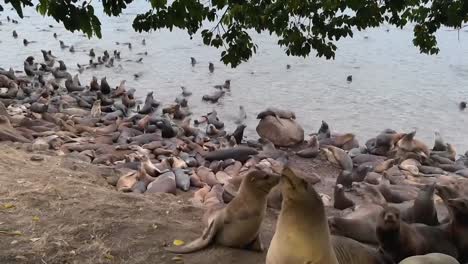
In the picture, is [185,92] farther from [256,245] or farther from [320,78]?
[256,245]

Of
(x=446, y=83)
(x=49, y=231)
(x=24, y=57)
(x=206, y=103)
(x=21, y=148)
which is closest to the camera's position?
(x=49, y=231)

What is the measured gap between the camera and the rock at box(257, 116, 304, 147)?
41.3 feet

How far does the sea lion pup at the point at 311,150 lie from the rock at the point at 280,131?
0.55 meters

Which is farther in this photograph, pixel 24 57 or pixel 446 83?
pixel 24 57

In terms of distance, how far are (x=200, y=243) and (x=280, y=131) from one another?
296 inches

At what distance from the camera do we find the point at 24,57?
23.6 m

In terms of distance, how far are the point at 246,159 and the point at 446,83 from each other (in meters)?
10.8

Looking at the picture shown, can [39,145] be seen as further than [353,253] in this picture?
Yes


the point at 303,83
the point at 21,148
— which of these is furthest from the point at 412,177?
the point at 303,83

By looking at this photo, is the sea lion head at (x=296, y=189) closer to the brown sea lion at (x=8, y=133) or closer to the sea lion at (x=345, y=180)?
the sea lion at (x=345, y=180)

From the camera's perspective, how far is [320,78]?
20203mm

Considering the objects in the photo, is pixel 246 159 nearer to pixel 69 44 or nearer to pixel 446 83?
pixel 446 83

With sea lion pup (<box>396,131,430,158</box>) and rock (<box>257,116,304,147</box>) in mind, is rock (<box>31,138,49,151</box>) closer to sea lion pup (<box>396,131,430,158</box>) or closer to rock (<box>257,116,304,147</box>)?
rock (<box>257,116,304,147</box>)

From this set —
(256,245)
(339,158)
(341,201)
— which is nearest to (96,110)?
(339,158)
